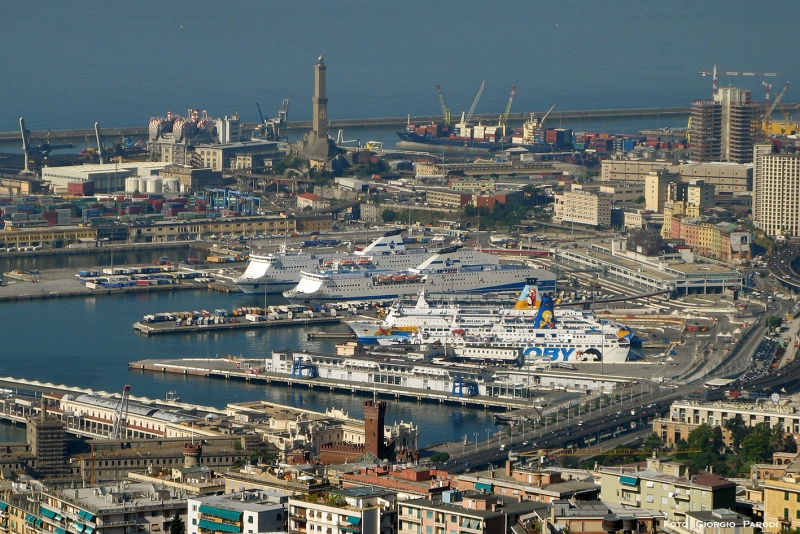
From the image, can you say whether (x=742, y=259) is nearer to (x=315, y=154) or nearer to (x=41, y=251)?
(x=41, y=251)

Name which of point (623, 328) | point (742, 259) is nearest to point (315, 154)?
point (742, 259)

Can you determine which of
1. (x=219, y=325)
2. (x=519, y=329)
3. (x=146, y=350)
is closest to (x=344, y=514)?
(x=519, y=329)

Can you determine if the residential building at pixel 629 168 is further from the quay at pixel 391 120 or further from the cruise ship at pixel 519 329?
the cruise ship at pixel 519 329

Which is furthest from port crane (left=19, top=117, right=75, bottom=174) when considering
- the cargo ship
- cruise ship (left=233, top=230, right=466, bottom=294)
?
cruise ship (left=233, top=230, right=466, bottom=294)

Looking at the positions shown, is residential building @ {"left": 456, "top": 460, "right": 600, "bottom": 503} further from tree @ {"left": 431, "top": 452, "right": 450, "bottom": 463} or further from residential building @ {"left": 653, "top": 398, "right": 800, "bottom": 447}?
residential building @ {"left": 653, "top": 398, "right": 800, "bottom": 447}

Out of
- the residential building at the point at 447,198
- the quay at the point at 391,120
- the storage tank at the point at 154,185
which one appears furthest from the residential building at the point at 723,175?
the quay at the point at 391,120
